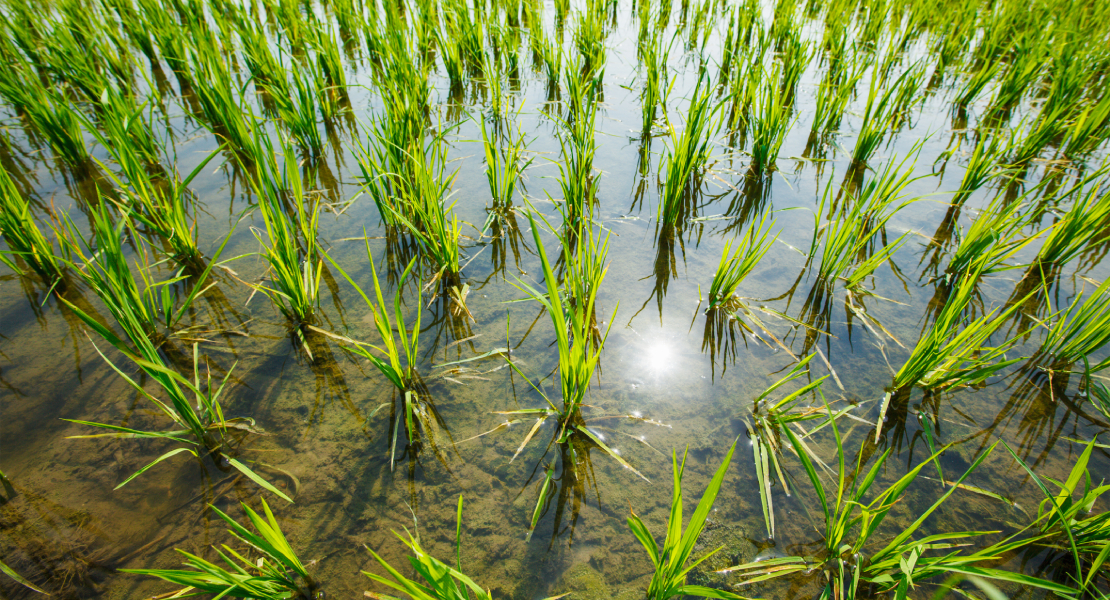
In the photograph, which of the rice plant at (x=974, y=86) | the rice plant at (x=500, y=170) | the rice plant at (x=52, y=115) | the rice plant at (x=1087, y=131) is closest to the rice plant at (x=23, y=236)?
the rice plant at (x=52, y=115)

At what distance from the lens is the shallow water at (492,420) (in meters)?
1.19

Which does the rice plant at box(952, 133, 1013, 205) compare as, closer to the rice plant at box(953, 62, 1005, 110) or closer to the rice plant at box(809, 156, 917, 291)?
the rice plant at box(809, 156, 917, 291)

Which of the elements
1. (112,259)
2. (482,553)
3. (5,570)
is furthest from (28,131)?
(482,553)

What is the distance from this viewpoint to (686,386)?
1.59 metres

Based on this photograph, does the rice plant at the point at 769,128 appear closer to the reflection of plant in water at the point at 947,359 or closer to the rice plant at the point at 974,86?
the reflection of plant in water at the point at 947,359

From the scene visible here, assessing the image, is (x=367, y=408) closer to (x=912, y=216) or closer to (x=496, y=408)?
(x=496, y=408)

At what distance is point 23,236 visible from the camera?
5.67 ft

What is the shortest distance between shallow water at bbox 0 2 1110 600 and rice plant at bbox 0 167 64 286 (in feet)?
0.29

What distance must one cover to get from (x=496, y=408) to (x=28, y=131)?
3453 millimetres

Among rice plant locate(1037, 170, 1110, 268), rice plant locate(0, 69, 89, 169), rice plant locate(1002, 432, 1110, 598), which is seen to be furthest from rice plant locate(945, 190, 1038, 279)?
rice plant locate(0, 69, 89, 169)

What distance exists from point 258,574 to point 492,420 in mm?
678

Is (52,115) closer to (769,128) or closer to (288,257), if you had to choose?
(288,257)

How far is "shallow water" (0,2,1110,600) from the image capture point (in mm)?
1194

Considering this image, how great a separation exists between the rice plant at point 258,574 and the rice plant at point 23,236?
1417 mm
